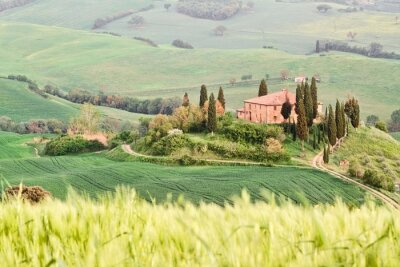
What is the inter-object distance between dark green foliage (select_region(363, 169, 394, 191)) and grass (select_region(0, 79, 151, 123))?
236 ft

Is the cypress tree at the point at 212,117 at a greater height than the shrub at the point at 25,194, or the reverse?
the shrub at the point at 25,194

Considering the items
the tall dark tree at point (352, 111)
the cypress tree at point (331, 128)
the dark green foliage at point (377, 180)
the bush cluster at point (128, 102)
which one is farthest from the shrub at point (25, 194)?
the bush cluster at point (128, 102)

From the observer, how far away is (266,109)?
93.8 meters

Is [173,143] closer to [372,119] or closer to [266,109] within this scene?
[266,109]

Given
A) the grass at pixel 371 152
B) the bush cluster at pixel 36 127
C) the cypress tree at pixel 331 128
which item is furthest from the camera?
the bush cluster at pixel 36 127

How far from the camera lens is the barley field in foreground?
3.59 metres

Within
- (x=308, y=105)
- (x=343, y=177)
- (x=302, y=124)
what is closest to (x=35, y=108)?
(x=308, y=105)

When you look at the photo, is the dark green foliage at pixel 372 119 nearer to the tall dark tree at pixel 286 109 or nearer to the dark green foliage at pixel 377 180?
the tall dark tree at pixel 286 109

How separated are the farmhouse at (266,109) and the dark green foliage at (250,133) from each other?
7553 mm

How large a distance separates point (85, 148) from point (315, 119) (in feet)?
109

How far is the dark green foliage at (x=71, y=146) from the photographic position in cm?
9862

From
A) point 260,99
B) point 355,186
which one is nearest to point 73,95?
point 260,99

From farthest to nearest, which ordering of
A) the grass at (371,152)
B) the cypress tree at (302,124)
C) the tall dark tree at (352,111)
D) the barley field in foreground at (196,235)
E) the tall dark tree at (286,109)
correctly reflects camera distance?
the tall dark tree at (352,111) < the tall dark tree at (286,109) < the grass at (371,152) < the cypress tree at (302,124) < the barley field in foreground at (196,235)

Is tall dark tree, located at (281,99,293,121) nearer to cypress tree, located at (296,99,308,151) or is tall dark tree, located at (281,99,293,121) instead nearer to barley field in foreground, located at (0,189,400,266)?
cypress tree, located at (296,99,308,151)
